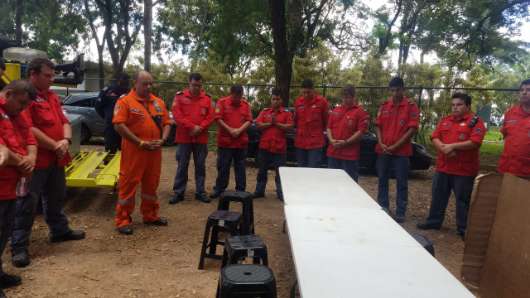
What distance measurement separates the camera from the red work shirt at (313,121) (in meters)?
6.14

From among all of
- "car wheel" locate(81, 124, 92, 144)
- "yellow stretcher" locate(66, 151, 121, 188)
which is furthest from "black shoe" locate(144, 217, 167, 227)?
"car wheel" locate(81, 124, 92, 144)

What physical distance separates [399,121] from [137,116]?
3.27 m

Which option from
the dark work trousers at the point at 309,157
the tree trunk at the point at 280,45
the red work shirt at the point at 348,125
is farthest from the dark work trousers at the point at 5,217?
the tree trunk at the point at 280,45

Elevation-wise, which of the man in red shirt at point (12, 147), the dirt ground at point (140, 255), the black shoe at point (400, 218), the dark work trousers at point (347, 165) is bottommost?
the dirt ground at point (140, 255)

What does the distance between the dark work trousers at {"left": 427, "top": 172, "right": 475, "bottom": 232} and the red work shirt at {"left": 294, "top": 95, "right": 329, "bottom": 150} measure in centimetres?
169

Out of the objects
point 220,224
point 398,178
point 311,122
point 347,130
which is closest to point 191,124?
point 311,122

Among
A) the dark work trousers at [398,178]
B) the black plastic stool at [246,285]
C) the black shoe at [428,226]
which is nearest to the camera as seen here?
the black plastic stool at [246,285]

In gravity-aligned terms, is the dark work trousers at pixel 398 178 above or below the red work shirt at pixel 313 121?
below

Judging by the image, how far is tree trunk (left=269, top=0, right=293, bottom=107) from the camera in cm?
873

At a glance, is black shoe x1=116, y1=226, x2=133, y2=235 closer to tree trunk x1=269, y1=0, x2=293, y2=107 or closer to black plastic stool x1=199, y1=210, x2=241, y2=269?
black plastic stool x1=199, y1=210, x2=241, y2=269

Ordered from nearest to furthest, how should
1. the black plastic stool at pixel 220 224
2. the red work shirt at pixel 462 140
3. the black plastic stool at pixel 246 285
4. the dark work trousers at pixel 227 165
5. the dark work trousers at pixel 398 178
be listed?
the black plastic stool at pixel 246 285, the black plastic stool at pixel 220 224, the red work shirt at pixel 462 140, the dark work trousers at pixel 398 178, the dark work trousers at pixel 227 165

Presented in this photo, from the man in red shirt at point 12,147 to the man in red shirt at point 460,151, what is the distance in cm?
437

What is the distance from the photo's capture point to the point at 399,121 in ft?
18.1

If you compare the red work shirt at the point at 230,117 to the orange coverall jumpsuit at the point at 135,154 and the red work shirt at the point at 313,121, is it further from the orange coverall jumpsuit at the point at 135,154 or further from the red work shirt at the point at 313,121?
the orange coverall jumpsuit at the point at 135,154
